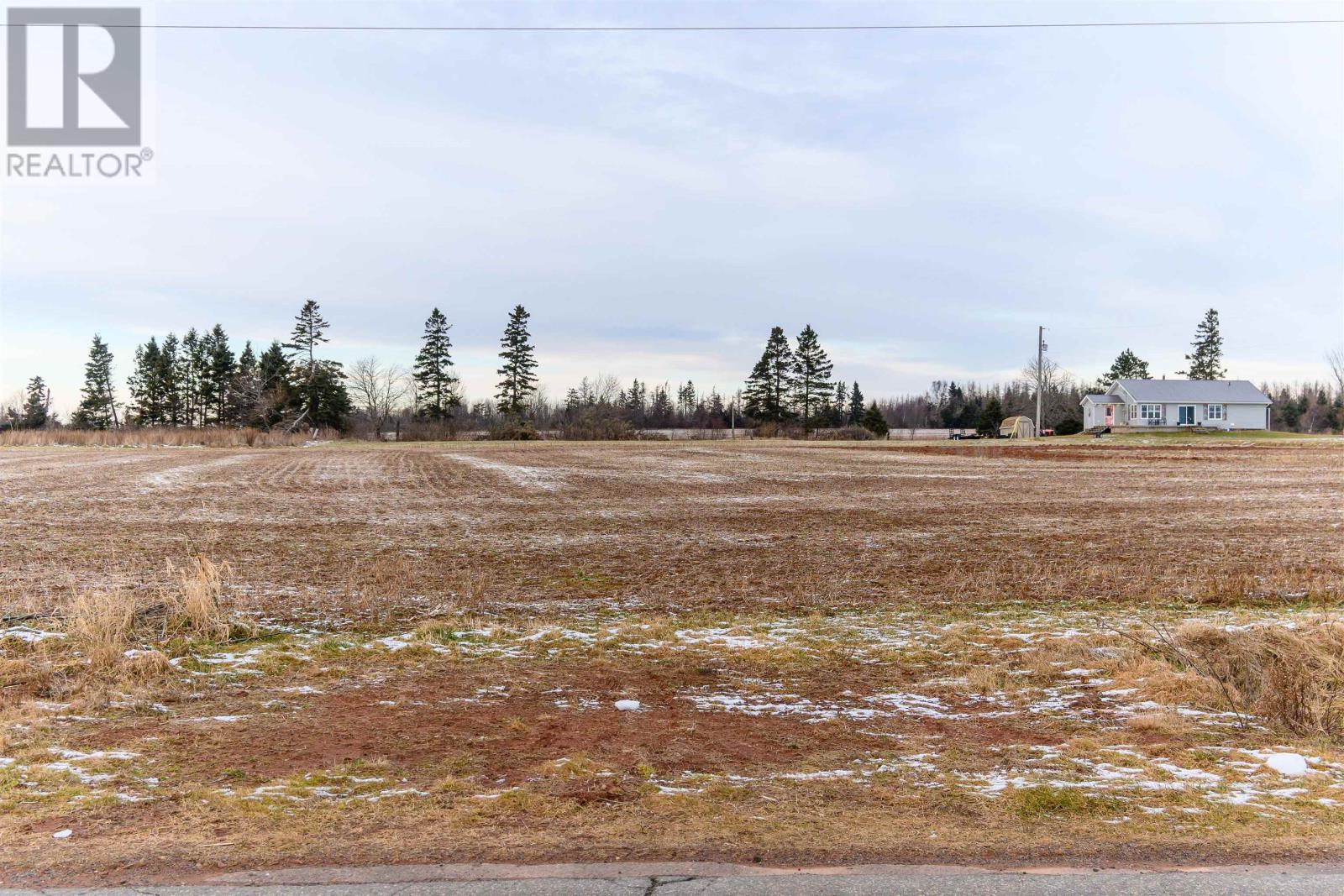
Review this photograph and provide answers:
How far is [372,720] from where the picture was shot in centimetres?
688

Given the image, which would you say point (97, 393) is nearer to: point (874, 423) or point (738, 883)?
point (874, 423)

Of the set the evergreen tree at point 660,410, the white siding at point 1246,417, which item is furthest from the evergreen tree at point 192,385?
the white siding at point 1246,417

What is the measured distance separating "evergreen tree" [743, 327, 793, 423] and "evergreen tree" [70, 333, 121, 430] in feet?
250

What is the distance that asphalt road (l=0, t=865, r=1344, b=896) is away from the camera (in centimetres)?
410

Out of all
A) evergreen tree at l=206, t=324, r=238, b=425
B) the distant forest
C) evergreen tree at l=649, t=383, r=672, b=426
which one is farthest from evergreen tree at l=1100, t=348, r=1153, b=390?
evergreen tree at l=206, t=324, r=238, b=425

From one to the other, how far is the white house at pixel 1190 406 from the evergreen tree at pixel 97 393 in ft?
362

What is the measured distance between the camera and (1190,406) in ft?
265

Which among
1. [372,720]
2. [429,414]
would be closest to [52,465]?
[372,720]

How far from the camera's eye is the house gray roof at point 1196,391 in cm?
8100

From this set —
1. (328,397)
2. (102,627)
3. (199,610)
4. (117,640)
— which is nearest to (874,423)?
(328,397)

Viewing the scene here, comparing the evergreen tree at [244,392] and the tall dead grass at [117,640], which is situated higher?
the evergreen tree at [244,392]

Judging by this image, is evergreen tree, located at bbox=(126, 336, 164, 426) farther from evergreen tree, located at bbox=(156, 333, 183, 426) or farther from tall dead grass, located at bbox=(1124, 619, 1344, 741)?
tall dead grass, located at bbox=(1124, 619, 1344, 741)

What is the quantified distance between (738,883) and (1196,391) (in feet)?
303

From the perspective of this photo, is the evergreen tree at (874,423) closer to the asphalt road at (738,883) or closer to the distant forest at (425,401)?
the distant forest at (425,401)
